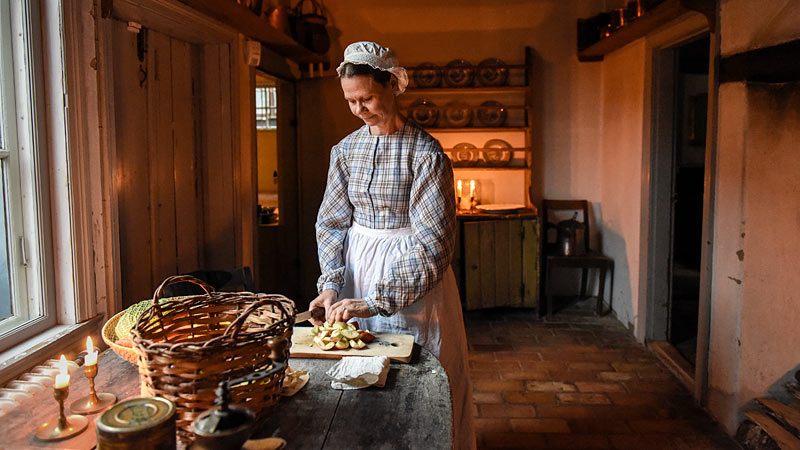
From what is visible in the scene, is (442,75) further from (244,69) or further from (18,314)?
(18,314)

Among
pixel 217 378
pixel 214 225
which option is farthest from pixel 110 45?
pixel 217 378

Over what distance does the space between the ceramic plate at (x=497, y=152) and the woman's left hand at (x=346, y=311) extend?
3.79 metres

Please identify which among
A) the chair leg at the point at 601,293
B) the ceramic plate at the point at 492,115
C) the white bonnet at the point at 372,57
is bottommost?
the chair leg at the point at 601,293

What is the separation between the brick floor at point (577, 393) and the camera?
118 inches

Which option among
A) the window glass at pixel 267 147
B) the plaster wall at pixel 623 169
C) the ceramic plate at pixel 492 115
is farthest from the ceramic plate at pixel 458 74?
the window glass at pixel 267 147

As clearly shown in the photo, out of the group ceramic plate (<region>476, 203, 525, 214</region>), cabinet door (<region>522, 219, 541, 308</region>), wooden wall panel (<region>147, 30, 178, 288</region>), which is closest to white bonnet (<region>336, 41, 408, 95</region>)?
wooden wall panel (<region>147, 30, 178, 288</region>)

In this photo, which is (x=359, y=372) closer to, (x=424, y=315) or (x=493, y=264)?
(x=424, y=315)

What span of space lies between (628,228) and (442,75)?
82.5 inches

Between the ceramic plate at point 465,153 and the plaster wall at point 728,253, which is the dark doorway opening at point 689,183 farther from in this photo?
the ceramic plate at point 465,153

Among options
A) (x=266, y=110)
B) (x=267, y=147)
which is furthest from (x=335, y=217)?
(x=266, y=110)

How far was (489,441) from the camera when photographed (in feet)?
9.77

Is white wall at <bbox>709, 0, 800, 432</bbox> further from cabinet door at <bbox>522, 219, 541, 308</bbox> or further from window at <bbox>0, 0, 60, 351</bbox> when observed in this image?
window at <bbox>0, 0, 60, 351</bbox>

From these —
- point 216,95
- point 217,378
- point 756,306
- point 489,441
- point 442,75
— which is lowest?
point 489,441

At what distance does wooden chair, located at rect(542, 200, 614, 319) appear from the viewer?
16.8ft
